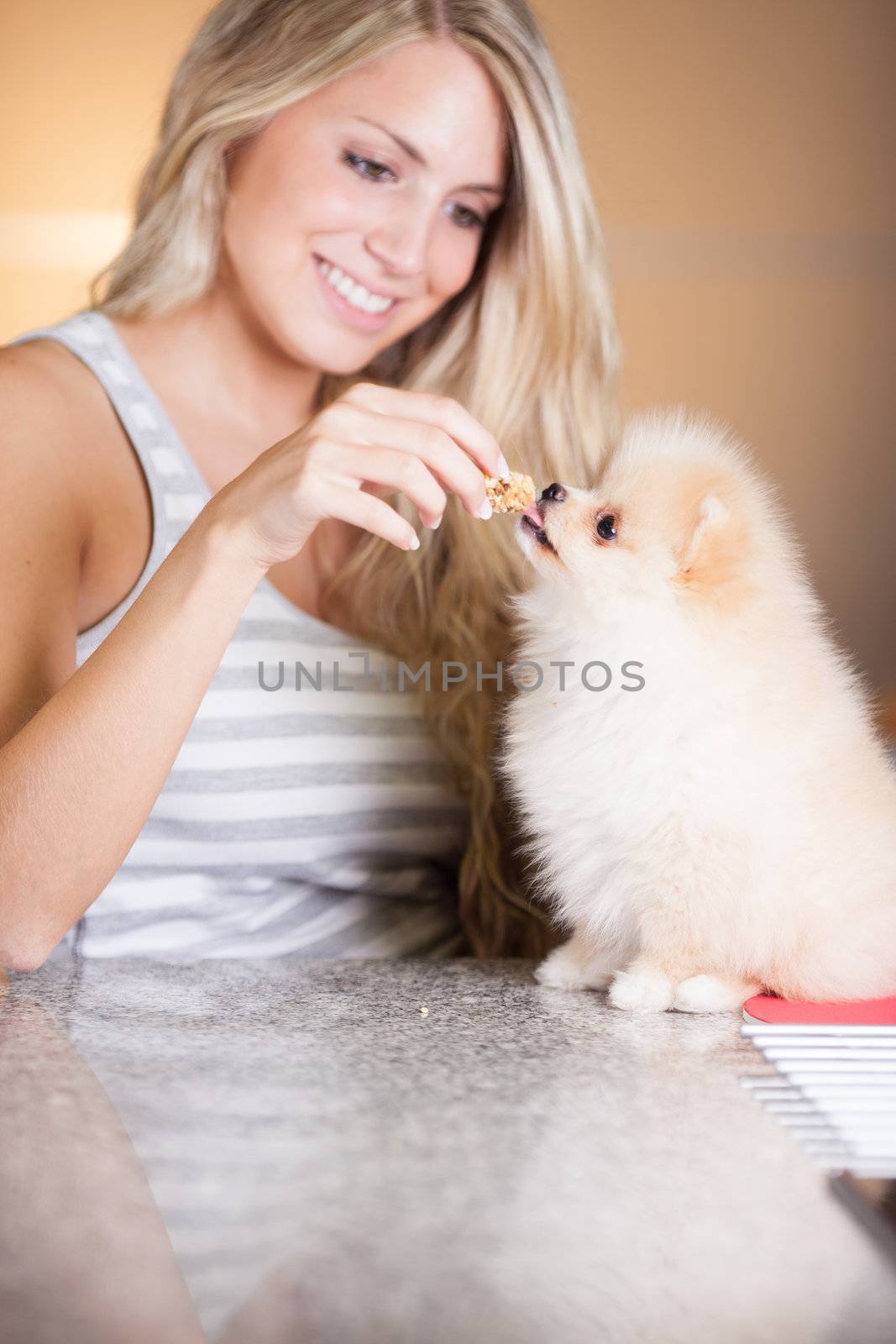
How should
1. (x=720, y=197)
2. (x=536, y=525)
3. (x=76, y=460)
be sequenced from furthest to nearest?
(x=720, y=197)
(x=76, y=460)
(x=536, y=525)

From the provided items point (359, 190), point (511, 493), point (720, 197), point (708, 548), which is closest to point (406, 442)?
point (511, 493)

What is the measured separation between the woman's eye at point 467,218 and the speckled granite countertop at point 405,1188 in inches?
40.5

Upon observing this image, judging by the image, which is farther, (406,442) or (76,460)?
(76,460)

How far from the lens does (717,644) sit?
930 mm

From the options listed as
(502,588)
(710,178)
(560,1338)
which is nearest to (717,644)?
(560,1338)

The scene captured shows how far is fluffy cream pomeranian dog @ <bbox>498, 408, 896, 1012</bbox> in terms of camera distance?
2.89 ft

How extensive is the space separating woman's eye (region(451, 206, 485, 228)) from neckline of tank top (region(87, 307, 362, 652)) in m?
0.45

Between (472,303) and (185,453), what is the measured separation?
1.65 feet

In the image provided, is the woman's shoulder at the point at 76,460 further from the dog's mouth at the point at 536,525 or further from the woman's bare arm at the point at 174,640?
the dog's mouth at the point at 536,525

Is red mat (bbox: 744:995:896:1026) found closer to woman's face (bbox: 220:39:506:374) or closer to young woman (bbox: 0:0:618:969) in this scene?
young woman (bbox: 0:0:618:969)

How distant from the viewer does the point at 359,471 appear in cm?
89

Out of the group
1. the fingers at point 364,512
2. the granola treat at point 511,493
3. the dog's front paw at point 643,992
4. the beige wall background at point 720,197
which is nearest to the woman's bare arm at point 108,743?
the fingers at point 364,512

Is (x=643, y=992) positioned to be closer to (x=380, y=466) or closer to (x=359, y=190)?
(x=380, y=466)

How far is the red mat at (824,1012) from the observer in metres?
Answer: 0.90
